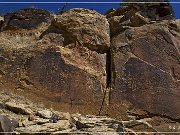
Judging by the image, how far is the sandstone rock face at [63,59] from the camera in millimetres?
11680

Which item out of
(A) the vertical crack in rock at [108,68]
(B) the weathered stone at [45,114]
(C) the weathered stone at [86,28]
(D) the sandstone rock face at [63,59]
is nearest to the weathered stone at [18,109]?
(B) the weathered stone at [45,114]

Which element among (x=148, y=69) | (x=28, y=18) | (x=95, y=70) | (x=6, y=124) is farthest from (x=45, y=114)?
(x=28, y=18)

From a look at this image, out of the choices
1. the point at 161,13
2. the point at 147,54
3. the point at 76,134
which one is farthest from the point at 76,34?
the point at 76,134

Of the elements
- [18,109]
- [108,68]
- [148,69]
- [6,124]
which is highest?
[108,68]

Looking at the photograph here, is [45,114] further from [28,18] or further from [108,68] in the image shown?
[28,18]

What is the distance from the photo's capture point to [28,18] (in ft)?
44.5

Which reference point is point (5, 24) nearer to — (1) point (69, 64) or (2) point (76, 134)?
(1) point (69, 64)

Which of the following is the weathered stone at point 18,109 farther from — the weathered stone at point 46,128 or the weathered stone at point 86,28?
the weathered stone at point 86,28

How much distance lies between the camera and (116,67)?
476 inches

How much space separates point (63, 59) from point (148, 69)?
7.84 feet

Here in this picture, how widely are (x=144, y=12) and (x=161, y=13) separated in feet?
2.05

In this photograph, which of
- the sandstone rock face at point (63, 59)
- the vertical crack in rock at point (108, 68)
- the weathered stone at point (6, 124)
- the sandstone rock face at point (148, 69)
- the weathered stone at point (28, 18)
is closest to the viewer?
the weathered stone at point (6, 124)

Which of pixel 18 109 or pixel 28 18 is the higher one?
pixel 28 18

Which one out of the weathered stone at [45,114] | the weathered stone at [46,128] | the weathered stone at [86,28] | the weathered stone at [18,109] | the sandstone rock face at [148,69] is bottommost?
the weathered stone at [46,128]
